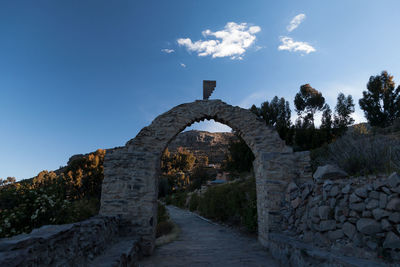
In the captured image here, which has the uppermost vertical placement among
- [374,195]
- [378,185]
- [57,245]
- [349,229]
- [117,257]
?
[378,185]

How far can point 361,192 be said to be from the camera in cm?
325

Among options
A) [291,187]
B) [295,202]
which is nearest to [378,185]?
[295,202]

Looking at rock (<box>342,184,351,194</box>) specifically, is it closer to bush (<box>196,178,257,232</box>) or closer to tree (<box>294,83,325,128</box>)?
bush (<box>196,178,257,232</box>)

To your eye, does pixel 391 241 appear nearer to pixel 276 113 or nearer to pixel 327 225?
pixel 327 225

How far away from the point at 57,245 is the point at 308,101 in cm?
1919

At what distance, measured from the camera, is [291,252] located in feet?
13.7

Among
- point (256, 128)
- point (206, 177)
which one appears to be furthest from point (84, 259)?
point (206, 177)

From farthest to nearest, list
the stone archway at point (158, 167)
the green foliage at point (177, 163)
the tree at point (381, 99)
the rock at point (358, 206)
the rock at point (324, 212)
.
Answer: the green foliage at point (177, 163) → the tree at point (381, 99) → the stone archway at point (158, 167) → the rock at point (324, 212) → the rock at point (358, 206)

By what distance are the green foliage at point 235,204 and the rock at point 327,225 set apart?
11.8 ft

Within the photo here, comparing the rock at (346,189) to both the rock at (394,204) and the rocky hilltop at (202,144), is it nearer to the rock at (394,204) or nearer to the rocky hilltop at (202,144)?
the rock at (394,204)

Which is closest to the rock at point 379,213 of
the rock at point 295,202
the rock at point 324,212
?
the rock at point 324,212

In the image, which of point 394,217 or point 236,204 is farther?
point 236,204

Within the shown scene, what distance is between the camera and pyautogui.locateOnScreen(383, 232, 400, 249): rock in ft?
8.71

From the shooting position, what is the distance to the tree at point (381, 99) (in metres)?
19.0
